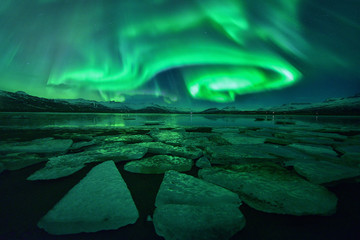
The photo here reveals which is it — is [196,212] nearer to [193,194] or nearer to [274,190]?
[193,194]

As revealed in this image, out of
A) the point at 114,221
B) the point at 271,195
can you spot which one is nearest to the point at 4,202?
the point at 114,221

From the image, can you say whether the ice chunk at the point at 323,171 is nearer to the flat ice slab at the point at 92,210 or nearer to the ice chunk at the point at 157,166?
the ice chunk at the point at 157,166

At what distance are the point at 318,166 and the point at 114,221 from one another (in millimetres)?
4042

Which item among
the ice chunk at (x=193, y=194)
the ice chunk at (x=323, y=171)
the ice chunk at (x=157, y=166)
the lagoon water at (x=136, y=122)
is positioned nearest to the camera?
the ice chunk at (x=193, y=194)

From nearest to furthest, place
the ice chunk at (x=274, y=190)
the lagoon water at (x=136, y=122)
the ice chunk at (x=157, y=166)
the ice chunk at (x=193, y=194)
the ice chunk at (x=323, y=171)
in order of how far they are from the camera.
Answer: the ice chunk at (x=274, y=190), the ice chunk at (x=193, y=194), the ice chunk at (x=323, y=171), the ice chunk at (x=157, y=166), the lagoon water at (x=136, y=122)

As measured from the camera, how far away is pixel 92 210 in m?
1.99

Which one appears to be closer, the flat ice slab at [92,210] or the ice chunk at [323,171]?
the flat ice slab at [92,210]

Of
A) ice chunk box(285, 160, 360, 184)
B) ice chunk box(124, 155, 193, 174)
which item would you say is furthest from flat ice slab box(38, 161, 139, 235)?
ice chunk box(285, 160, 360, 184)

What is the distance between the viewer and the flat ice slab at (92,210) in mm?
1762

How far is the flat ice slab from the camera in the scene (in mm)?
1762

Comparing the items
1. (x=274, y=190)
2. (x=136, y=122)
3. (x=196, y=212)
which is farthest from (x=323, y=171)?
(x=136, y=122)

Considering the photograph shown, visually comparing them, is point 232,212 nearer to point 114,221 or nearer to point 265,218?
point 265,218

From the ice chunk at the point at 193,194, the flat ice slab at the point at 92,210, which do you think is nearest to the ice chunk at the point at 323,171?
the ice chunk at the point at 193,194

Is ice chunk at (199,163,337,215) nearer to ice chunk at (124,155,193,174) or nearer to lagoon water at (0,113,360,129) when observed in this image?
ice chunk at (124,155,193,174)
